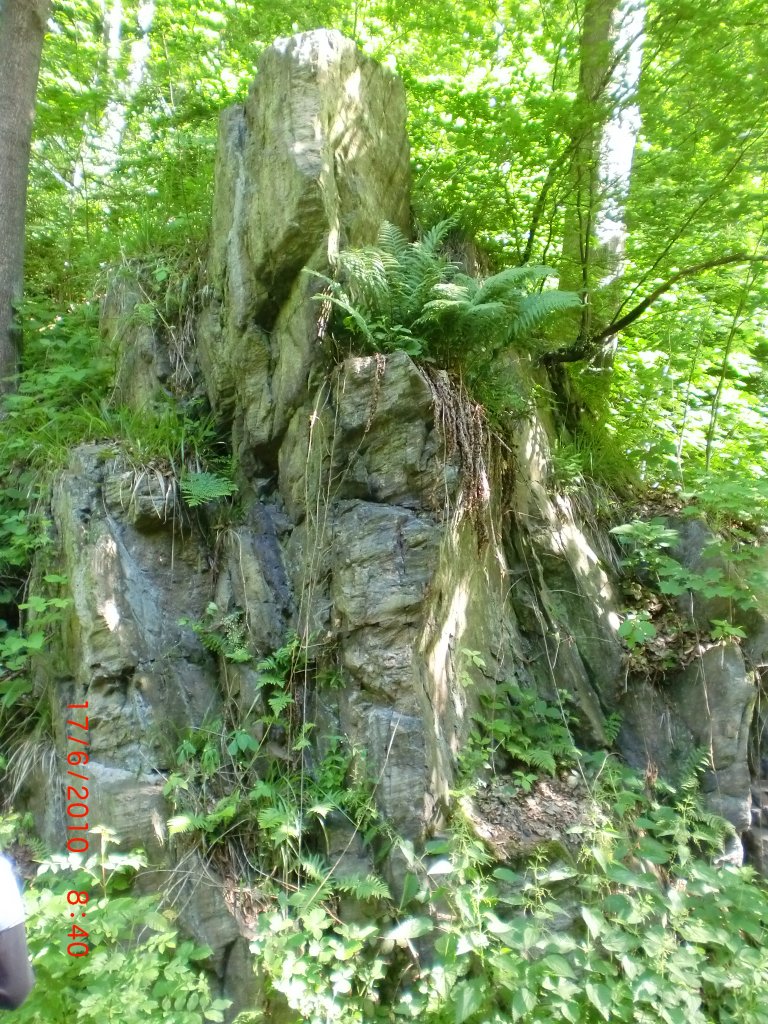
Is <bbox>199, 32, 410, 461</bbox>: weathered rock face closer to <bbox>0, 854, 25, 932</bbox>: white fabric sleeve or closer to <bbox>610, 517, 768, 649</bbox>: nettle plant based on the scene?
<bbox>610, 517, 768, 649</bbox>: nettle plant

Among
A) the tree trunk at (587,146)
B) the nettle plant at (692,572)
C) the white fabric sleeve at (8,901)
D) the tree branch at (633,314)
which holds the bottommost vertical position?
the white fabric sleeve at (8,901)

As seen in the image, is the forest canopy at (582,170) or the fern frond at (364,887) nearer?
the fern frond at (364,887)

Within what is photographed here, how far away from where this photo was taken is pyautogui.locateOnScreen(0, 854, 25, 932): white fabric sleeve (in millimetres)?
1760

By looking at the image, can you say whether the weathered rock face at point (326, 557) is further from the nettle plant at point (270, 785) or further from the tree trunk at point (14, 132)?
the tree trunk at point (14, 132)

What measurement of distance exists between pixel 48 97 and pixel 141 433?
4.92 meters

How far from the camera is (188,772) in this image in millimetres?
3801

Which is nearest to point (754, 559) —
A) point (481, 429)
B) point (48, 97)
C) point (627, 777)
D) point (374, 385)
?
point (627, 777)

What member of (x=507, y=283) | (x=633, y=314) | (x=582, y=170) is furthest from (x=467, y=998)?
(x=582, y=170)

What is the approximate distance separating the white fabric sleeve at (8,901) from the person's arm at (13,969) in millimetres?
17

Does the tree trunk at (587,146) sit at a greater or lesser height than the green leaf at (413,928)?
greater

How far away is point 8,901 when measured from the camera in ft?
5.83

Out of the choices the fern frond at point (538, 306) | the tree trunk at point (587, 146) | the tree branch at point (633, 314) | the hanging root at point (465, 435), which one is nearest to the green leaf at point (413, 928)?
the hanging root at point (465, 435)

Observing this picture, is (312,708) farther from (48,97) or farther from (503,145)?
(48,97)

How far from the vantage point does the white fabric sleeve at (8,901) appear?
5.77 feet
